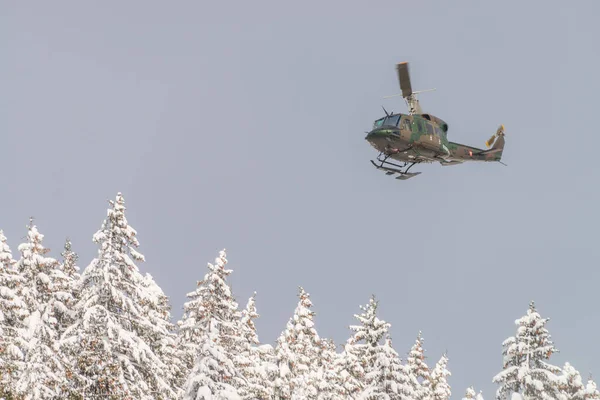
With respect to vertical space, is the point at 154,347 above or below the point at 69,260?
below

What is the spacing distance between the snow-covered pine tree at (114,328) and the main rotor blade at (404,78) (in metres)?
21.5

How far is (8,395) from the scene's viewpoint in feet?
68.6

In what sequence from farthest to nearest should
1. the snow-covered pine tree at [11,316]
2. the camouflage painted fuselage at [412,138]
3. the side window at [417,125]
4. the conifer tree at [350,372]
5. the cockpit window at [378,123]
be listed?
the side window at [417,125] → the cockpit window at [378,123] → the camouflage painted fuselage at [412,138] → the conifer tree at [350,372] → the snow-covered pine tree at [11,316]

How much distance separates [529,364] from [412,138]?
16.9m

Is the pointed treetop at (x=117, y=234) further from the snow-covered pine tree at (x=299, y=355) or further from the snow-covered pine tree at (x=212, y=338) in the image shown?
the snow-covered pine tree at (x=299, y=355)

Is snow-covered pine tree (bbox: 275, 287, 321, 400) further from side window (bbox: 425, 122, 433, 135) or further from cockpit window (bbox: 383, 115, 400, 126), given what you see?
side window (bbox: 425, 122, 433, 135)

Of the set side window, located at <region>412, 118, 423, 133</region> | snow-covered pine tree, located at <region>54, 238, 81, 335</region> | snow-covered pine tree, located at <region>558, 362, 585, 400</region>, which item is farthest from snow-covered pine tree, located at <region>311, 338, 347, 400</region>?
side window, located at <region>412, 118, 423, 133</region>

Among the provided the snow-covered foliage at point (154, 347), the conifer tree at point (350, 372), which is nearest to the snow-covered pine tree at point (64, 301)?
the snow-covered foliage at point (154, 347)

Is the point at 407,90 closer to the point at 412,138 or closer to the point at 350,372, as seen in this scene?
the point at 412,138

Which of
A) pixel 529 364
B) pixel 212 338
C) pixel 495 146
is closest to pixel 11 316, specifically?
pixel 212 338

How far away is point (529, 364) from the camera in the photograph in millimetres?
31312

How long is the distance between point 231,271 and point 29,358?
875 centimetres

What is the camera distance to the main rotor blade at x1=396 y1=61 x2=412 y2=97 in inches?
1610

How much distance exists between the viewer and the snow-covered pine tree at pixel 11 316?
24681 mm
